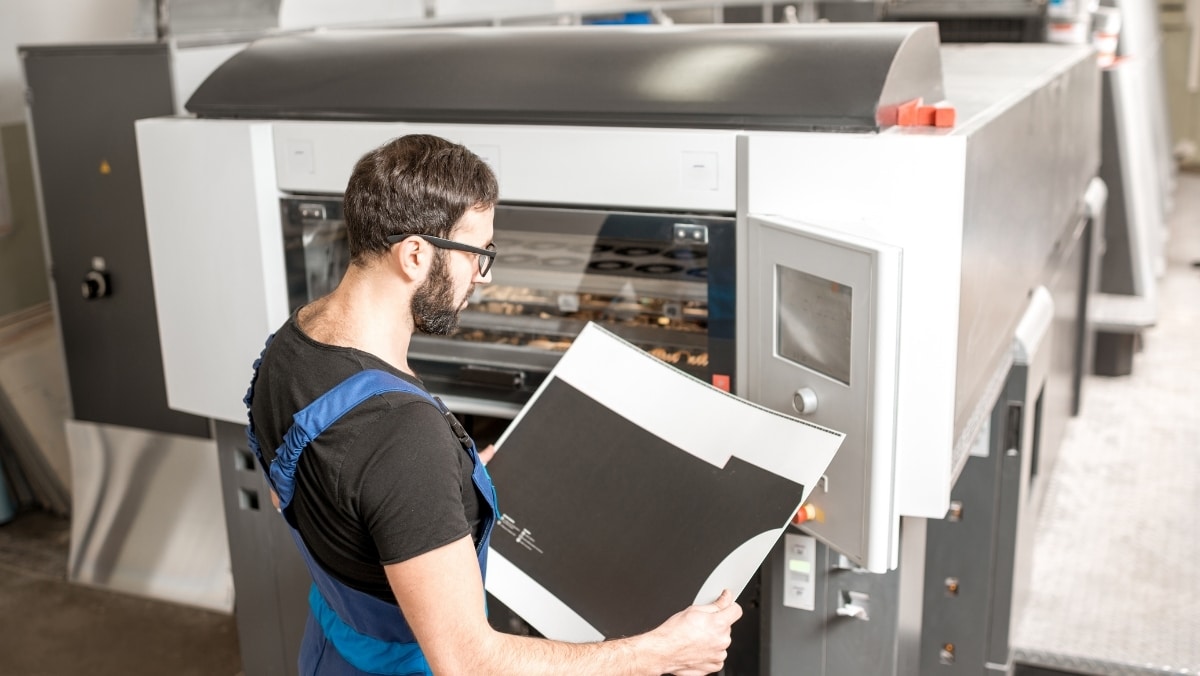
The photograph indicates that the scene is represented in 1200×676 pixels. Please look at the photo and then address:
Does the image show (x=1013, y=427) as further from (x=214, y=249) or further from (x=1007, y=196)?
(x=214, y=249)

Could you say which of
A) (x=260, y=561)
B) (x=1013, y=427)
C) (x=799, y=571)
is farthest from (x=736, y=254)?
(x=260, y=561)

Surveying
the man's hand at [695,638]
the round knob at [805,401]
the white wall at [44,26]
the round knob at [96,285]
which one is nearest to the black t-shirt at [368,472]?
the man's hand at [695,638]

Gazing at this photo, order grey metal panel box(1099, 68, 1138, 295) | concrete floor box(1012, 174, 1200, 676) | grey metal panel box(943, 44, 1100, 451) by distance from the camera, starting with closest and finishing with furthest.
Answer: grey metal panel box(943, 44, 1100, 451)
concrete floor box(1012, 174, 1200, 676)
grey metal panel box(1099, 68, 1138, 295)

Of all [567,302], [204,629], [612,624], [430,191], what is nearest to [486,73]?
[567,302]

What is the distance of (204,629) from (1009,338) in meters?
2.28

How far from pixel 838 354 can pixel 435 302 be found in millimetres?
559

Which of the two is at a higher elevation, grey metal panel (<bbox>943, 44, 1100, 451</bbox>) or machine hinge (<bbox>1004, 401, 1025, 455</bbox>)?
grey metal panel (<bbox>943, 44, 1100, 451</bbox>)

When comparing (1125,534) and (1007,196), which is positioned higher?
(1007,196)

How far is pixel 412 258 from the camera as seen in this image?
49.8 inches

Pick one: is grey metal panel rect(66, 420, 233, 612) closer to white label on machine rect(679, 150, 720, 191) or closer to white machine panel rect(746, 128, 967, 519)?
white label on machine rect(679, 150, 720, 191)

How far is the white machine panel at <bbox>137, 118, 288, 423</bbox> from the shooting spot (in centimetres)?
206

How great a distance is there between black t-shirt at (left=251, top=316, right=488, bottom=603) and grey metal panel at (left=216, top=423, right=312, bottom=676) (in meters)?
1.03

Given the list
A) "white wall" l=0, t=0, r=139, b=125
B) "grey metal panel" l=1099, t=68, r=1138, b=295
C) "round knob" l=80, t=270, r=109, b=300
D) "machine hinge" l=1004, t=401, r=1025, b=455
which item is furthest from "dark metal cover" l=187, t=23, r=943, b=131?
"grey metal panel" l=1099, t=68, r=1138, b=295

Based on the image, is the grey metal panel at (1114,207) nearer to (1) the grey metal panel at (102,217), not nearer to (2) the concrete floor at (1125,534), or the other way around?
(2) the concrete floor at (1125,534)
